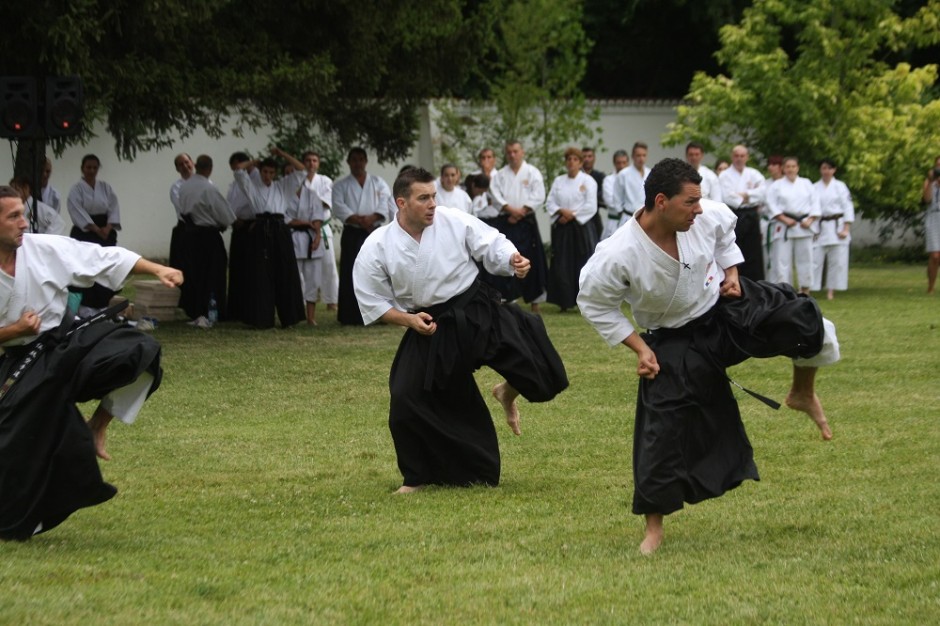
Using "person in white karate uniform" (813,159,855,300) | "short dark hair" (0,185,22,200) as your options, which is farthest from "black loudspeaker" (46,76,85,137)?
"person in white karate uniform" (813,159,855,300)

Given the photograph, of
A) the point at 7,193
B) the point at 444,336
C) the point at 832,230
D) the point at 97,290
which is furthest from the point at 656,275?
the point at 832,230

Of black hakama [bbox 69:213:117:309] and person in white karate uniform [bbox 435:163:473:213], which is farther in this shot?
person in white karate uniform [bbox 435:163:473:213]

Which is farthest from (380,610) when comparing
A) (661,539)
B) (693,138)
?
(693,138)

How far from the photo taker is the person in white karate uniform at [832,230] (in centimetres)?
1917

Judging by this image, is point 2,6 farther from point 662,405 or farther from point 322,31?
point 662,405

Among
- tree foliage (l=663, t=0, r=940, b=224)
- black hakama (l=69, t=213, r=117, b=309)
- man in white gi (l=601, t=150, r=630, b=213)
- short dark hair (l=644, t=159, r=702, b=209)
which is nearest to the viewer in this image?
short dark hair (l=644, t=159, r=702, b=209)

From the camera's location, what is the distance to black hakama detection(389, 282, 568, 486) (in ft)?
25.1

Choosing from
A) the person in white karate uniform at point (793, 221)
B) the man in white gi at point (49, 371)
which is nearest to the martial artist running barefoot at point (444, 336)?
the man in white gi at point (49, 371)

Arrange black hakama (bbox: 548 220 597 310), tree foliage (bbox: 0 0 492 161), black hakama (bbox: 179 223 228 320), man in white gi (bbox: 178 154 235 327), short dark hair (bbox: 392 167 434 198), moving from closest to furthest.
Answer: short dark hair (bbox: 392 167 434 198), tree foliage (bbox: 0 0 492 161), man in white gi (bbox: 178 154 235 327), black hakama (bbox: 179 223 228 320), black hakama (bbox: 548 220 597 310)

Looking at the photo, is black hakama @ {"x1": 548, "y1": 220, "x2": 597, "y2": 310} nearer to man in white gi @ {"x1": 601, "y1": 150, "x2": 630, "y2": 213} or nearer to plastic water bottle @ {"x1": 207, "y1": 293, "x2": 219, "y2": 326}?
man in white gi @ {"x1": 601, "y1": 150, "x2": 630, "y2": 213}

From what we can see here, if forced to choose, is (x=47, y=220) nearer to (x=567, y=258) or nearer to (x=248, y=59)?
(x=248, y=59)

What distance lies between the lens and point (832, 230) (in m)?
19.2

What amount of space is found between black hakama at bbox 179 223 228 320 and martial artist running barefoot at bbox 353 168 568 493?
371 inches

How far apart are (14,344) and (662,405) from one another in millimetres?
3002
